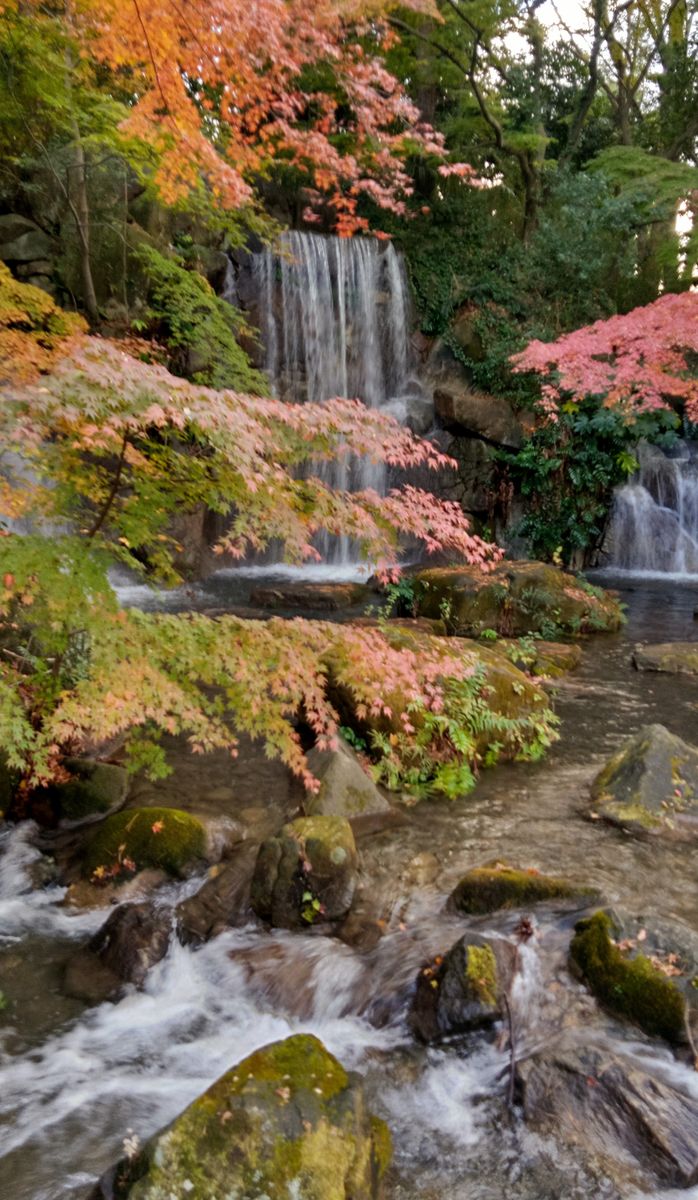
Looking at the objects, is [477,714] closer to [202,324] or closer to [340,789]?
[340,789]

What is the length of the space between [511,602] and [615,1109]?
24.1 ft

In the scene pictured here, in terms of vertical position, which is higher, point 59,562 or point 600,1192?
point 59,562

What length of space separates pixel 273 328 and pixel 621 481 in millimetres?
7761

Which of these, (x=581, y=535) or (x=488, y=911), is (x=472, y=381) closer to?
(x=581, y=535)

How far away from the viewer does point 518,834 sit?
5.04 m

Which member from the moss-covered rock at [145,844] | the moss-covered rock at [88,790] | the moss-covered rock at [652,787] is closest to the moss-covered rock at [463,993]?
the moss-covered rock at [145,844]

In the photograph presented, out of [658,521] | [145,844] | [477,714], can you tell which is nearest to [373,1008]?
[145,844]

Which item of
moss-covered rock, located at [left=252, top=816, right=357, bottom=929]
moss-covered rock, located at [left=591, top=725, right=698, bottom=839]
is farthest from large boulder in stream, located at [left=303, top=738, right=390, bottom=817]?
moss-covered rock, located at [left=591, top=725, right=698, bottom=839]

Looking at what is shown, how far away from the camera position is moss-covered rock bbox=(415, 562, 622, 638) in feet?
31.9

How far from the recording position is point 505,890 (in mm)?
4047

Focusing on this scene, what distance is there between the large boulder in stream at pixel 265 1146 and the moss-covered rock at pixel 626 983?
131 cm

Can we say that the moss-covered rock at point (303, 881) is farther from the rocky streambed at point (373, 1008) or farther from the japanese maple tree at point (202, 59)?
the japanese maple tree at point (202, 59)

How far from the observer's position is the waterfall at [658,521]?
14.9 metres

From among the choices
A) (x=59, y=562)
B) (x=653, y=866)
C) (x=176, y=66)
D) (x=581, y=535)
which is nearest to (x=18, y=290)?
(x=176, y=66)
